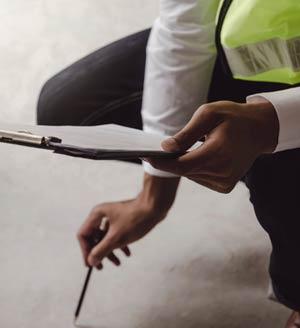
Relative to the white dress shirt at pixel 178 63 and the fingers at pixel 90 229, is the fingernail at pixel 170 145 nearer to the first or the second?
the white dress shirt at pixel 178 63

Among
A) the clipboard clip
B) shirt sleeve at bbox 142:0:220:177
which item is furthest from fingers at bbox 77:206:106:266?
the clipboard clip

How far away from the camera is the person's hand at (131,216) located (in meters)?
0.94

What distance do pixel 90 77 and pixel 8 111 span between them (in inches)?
16.5

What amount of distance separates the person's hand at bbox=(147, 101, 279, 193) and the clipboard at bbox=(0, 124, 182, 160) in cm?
2

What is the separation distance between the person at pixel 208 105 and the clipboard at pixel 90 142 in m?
0.04

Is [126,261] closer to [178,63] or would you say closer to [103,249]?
[103,249]

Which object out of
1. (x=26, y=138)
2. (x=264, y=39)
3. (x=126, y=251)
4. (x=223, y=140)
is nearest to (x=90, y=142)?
(x=26, y=138)

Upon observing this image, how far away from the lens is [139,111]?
100 cm

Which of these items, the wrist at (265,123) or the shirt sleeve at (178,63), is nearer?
the wrist at (265,123)

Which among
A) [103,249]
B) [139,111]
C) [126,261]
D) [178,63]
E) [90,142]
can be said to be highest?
[90,142]

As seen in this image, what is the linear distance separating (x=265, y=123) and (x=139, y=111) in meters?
0.37

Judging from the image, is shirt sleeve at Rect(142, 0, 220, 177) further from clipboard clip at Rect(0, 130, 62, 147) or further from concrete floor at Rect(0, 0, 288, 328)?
clipboard clip at Rect(0, 130, 62, 147)

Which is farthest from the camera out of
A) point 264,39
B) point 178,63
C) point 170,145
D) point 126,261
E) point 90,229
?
point 126,261

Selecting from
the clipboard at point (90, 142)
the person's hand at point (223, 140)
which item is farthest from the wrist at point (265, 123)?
the clipboard at point (90, 142)
